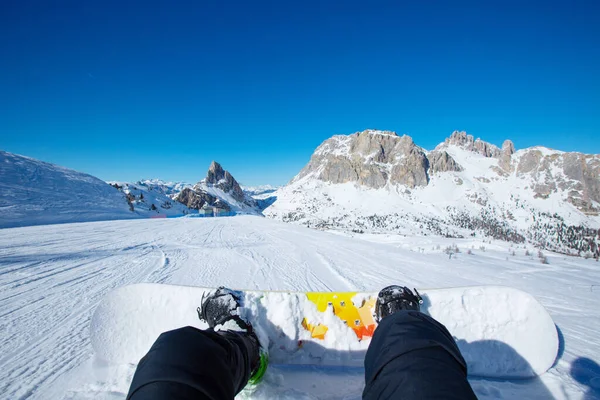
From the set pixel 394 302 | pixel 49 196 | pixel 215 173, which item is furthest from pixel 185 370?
pixel 215 173

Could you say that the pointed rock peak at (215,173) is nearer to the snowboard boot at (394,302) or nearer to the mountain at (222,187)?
the mountain at (222,187)

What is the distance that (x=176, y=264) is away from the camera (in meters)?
6.86

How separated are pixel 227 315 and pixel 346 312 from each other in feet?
4.70

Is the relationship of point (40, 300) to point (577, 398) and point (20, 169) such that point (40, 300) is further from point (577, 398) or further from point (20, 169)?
point (20, 169)

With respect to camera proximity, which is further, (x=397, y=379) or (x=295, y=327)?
(x=295, y=327)

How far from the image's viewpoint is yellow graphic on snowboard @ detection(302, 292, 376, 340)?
9.77 feet

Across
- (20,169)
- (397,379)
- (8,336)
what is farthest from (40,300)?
(20,169)

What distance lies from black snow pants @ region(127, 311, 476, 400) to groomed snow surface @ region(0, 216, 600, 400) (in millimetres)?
1254

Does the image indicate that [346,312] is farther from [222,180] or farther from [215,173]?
[215,173]

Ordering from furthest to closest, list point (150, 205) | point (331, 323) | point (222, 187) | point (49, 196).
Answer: point (222, 187) → point (150, 205) → point (49, 196) → point (331, 323)

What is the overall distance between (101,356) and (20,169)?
1408 inches

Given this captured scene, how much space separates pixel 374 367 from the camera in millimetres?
1461

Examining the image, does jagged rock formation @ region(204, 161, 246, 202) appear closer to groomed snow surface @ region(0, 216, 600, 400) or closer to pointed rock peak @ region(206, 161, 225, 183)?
pointed rock peak @ region(206, 161, 225, 183)

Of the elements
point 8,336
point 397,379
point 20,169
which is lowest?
point 8,336
